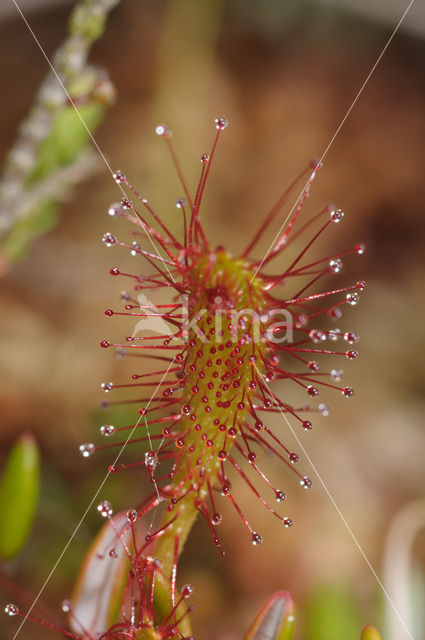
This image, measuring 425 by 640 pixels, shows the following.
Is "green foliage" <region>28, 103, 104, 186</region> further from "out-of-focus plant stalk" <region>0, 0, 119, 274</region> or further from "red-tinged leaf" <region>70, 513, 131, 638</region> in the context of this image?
"red-tinged leaf" <region>70, 513, 131, 638</region>

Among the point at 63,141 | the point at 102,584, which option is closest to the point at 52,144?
the point at 63,141

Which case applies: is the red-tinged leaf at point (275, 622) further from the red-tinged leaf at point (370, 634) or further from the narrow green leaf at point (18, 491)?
the narrow green leaf at point (18, 491)

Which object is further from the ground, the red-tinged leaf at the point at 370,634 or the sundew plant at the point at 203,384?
the sundew plant at the point at 203,384

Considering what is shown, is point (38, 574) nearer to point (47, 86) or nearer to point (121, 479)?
point (121, 479)

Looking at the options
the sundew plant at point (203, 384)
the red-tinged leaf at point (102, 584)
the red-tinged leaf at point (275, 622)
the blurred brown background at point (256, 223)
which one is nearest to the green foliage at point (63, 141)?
the sundew plant at point (203, 384)

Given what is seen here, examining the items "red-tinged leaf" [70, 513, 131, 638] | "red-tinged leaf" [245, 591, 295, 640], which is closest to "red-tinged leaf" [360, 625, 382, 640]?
"red-tinged leaf" [245, 591, 295, 640]

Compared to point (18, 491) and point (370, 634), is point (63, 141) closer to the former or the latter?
point (18, 491)
